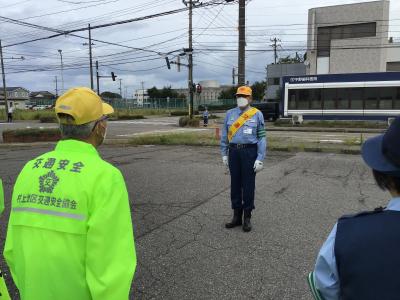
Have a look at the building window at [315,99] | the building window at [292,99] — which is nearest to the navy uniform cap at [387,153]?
the building window at [315,99]

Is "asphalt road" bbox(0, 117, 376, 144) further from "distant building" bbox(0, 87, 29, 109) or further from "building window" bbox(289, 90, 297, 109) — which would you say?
"distant building" bbox(0, 87, 29, 109)

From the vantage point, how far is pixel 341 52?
40781 mm

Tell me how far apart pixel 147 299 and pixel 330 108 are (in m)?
26.7

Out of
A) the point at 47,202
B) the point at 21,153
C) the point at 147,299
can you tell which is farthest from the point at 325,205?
the point at 21,153

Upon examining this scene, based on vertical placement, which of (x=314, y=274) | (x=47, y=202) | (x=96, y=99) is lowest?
(x=314, y=274)

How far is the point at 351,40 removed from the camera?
131ft

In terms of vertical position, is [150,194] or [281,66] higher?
[281,66]

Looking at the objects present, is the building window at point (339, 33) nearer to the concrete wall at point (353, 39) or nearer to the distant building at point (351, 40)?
the distant building at point (351, 40)

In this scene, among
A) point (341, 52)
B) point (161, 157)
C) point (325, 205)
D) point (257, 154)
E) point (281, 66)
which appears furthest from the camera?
point (281, 66)

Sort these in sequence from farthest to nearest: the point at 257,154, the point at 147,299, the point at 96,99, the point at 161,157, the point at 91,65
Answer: the point at 91,65, the point at 161,157, the point at 257,154, the point at 147,299, the point at 96,99

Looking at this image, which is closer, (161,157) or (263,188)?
(263,188)

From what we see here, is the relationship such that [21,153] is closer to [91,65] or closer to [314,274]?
[314,274]

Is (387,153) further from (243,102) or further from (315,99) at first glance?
(315,99)

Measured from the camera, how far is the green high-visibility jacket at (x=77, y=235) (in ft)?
5.91
